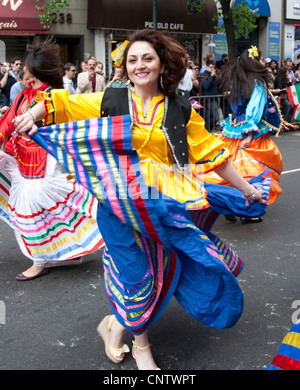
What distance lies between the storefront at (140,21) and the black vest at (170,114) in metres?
14.1

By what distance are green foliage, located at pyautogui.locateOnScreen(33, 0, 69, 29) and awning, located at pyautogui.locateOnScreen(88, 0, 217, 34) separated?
128 cm

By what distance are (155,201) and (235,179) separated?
81cm

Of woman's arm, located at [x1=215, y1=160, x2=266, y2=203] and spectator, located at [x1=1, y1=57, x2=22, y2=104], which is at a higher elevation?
spectator, located at [x1=1, y1=57, x2=22, y2=104]

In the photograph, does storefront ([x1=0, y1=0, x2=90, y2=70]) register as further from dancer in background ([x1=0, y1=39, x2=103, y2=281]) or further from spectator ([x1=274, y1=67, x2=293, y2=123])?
dancer in background ([x1=0, y1=39, x2=103, y2=281])

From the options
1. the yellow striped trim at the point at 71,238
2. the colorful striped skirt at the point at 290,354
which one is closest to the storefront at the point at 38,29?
the yellow striped trim at the point at 71,238

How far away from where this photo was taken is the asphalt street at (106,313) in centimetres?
308

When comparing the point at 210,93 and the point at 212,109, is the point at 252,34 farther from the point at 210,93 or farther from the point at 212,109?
the point at 212,109

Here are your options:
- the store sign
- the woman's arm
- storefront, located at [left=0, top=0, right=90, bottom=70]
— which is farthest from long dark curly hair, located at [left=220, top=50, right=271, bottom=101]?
the store sign

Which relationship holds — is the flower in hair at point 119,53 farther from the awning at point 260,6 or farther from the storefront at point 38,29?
the awning at point 260,6

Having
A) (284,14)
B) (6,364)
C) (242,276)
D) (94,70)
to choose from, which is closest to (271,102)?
(242,276)

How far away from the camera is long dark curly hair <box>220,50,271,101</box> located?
560cm

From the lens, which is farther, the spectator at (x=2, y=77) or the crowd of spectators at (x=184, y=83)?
the crowd of spectators at (x=184, y=83)

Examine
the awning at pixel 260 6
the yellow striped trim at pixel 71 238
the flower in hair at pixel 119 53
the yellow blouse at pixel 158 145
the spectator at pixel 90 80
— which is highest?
the awning at pixel 260 6

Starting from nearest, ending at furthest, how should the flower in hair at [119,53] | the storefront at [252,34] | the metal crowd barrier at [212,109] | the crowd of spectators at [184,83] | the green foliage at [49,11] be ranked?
1. the flower in hair at [119,53]
2. the crowd of spectators at [184,83]
3. the metal crowd barrier at [212,109]
4. the green foliage at [49,11]
5. the storefront at [252,34]
